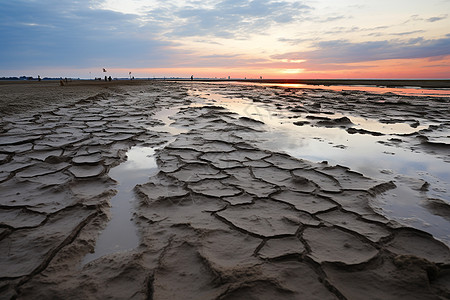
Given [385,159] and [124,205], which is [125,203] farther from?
[385,159]

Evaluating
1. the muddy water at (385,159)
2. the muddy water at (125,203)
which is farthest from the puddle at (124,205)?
the muddy water at (385,159)

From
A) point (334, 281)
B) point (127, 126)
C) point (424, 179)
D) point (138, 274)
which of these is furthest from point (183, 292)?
point (127, 126)

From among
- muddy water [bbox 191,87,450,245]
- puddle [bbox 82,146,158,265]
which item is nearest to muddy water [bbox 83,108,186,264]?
puddle [bbox 82,146,158,265]

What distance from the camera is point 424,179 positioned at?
2488 millimetres

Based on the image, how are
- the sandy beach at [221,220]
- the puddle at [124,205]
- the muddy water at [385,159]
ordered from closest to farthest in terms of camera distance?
the sandy beach at [221,220]
the puddle at [124,205]
the muddy water at [385,159]

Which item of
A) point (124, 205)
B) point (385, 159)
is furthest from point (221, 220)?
point (385, 159)

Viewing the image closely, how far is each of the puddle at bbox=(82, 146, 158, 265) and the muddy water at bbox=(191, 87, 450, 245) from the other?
1.74m

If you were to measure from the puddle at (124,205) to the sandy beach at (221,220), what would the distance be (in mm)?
12

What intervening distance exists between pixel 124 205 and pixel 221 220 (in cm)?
83

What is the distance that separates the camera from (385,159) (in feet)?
10.2

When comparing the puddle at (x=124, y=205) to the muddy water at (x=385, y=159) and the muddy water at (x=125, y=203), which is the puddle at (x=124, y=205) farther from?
the muddy water at (x=385, y=159)

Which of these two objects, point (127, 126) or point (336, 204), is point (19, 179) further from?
point (336, 204)

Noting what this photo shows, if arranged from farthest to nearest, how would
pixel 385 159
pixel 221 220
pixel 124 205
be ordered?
1. pixel 385 159
2. pixel 124 205
3. pixel 221 220

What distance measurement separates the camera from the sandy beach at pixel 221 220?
1176 mm
